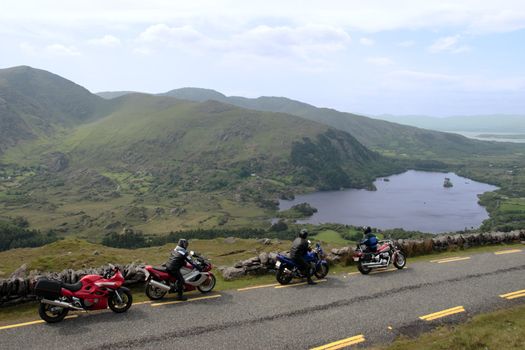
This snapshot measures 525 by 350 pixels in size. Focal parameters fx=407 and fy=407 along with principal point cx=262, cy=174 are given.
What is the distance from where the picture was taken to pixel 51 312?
49.0 feet

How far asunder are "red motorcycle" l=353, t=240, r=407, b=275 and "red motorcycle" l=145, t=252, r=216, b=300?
8.72 m

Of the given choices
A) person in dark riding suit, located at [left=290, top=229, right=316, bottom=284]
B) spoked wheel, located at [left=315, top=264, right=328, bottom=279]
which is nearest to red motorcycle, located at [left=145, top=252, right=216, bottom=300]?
person in dark riding suit, located at [left=290, top=229, right=316, bottom=284]

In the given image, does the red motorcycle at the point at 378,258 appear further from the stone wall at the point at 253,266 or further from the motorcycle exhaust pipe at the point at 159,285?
the motorcycle exhaust pipe at the point at 159,285

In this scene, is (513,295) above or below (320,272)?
below

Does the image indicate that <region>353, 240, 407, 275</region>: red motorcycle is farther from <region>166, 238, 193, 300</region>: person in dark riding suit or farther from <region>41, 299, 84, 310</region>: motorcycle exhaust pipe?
<region>41, 299, 84, 310</region>: motorcycle exhaust pipe

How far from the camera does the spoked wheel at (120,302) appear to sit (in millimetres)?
16000

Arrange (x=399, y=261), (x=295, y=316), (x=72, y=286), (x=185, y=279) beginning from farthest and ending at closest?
(x=399, y=261) → (x=185, y=279) → (x=295, y=316) → (x=72, y=286)

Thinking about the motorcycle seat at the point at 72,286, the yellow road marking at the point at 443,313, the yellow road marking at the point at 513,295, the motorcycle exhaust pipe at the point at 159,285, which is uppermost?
the motorcycle seat at the point at 72,286

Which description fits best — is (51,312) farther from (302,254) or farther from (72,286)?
(302,254)

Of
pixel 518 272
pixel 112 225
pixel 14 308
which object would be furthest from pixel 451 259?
pixel 112 225

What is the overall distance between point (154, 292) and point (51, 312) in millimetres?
4144

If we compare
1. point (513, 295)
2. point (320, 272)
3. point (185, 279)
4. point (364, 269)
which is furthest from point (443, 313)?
point (185, 279)

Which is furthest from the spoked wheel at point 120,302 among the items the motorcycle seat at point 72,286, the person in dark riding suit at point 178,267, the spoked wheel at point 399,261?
the spoked wheel at point 399,261

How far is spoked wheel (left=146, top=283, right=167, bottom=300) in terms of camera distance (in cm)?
1769
